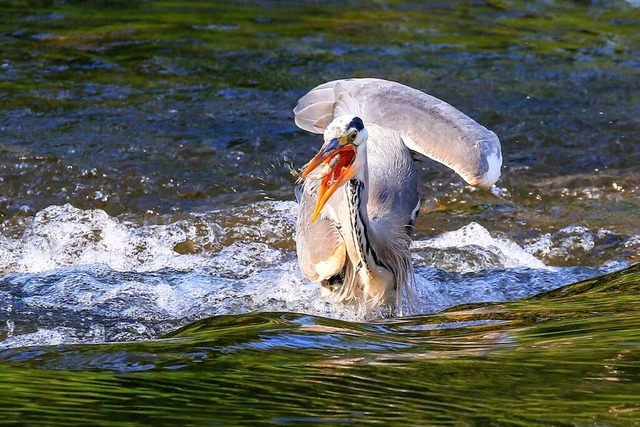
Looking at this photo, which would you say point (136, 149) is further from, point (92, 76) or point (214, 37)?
point (214, 37)

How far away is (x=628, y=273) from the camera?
4484mm

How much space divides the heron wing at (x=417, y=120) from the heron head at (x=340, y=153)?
4.40 ft

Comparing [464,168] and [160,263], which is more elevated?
[464,168]

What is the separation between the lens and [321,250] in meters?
5.66

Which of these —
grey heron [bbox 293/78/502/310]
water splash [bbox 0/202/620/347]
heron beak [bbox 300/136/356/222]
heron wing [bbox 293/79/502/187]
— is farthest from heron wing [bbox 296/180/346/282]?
heron wing [bbox 293/79/502/187]

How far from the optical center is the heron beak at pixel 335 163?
4.97 metres

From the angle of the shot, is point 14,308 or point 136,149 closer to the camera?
point 14,308

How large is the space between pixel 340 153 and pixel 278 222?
7.54 ft

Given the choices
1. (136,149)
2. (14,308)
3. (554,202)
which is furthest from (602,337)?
(136,149)

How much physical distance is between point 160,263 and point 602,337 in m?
3.74

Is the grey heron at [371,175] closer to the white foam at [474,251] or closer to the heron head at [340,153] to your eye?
the heron head at [340,153]

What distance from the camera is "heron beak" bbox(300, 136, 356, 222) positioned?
→ 4.97 m

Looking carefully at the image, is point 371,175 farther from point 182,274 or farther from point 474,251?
point 182,274

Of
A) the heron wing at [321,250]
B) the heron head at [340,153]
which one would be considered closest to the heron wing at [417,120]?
the heron wing at [321,250]
